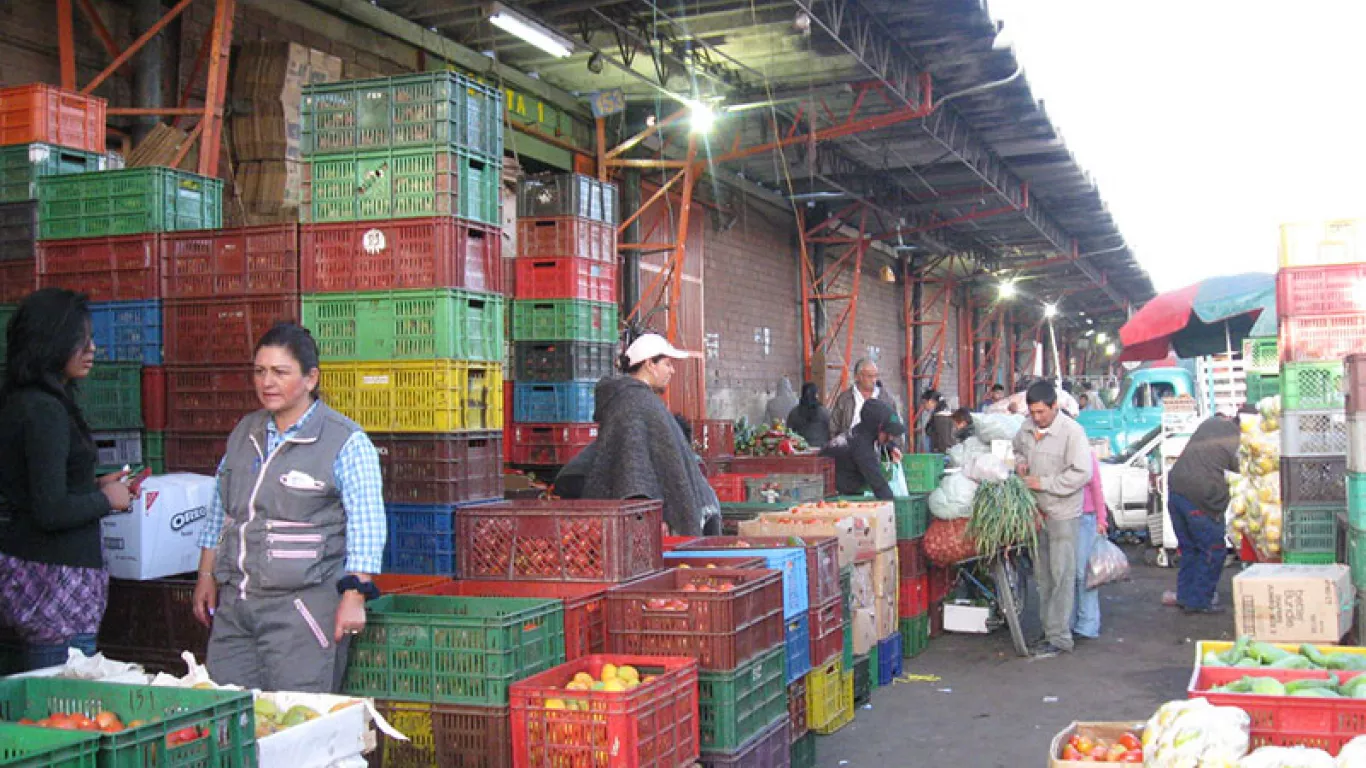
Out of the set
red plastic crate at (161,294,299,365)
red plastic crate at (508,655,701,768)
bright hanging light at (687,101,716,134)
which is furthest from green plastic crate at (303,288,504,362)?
bright hanging light at (687,101,716,134)

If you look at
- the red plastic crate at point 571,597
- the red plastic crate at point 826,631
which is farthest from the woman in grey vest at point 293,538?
the red plastic crate at point 826,631

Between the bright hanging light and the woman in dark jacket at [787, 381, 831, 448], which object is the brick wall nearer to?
the woman in dark jacket at [787, 381, 831, 448]

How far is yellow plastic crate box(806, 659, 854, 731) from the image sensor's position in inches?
236

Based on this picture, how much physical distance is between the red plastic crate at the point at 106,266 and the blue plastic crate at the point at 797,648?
352 centimetres

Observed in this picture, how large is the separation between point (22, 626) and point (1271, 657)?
4673 millimetres

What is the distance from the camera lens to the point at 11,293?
6.14 meters

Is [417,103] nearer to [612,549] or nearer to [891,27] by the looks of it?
[612,549]

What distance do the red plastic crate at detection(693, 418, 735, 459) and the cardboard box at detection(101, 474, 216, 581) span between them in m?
7.07

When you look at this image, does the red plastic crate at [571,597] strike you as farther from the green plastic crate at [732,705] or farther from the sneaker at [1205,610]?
the sneaker at [1205,610]

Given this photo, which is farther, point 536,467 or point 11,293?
point 536,467

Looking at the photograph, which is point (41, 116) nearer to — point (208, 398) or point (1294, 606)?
point (208, 398)

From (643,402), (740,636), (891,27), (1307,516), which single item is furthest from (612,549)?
(891,27)

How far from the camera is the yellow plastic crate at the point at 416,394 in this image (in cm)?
534

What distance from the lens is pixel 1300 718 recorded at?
3920mm
